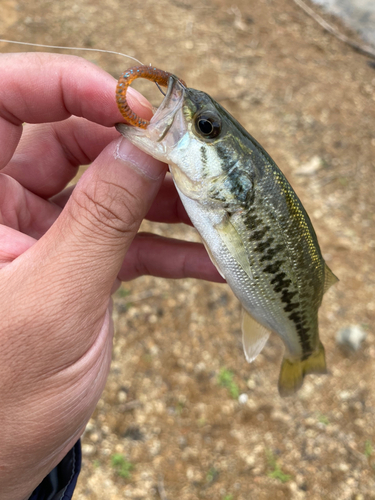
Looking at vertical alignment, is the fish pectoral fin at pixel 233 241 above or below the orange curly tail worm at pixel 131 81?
below

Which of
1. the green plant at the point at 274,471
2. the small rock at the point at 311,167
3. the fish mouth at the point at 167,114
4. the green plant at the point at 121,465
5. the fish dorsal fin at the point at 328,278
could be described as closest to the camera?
the fish mouth at the point at 167,114

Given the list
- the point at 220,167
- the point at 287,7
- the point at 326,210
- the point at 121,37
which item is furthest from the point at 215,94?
the point at 220,167

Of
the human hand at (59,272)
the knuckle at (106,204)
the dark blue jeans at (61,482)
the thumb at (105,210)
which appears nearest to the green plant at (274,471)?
the dark blue jeans at (61,482)

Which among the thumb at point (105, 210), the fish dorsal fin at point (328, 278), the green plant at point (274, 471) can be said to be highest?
the thumb at point (105, 210)

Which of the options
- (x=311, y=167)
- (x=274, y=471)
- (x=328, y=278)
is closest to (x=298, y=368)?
(x=328, y=278)

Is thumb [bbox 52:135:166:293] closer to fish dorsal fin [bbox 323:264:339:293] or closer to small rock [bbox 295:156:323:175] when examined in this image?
fish dorsal fin [bbox 323:264:339:293]

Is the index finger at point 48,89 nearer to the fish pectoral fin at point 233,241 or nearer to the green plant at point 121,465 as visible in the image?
the fish pectoral fin at point 233,241

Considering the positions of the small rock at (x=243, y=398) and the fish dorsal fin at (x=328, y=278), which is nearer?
the fish dorsal fin at (x=328, y=278)

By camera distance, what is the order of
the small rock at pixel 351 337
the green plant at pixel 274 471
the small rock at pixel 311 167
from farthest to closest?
the small rock at pixel 311 167 < the small rock at pixel 351 337 < the green plant at pixel 274 471

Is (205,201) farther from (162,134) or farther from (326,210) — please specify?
(326,210)
